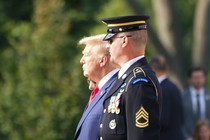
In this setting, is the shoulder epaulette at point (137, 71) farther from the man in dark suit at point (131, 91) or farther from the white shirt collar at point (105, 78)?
the white shirt collar at point (105, 78)

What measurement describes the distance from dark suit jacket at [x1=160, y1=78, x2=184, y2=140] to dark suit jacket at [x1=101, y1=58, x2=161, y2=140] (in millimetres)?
3655

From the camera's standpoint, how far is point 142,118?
18.5ft

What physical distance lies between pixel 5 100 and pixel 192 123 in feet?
8.01

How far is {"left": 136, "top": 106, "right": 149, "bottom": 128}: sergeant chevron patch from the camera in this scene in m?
5.64

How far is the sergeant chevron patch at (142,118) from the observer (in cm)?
564

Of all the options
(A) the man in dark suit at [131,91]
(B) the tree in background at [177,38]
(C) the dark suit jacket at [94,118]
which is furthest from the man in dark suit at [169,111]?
(B) the tree in background at [177,38]

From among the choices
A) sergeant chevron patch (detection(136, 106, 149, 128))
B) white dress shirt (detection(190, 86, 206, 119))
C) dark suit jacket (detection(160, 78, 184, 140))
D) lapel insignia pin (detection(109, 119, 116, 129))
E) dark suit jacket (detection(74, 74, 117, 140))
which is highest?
sergeant chevron patch (detection(136, 106, 149, 128))

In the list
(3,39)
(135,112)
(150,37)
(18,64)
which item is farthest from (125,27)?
(3,39)

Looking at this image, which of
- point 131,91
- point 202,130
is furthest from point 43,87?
point 131,91

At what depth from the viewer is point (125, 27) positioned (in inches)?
237

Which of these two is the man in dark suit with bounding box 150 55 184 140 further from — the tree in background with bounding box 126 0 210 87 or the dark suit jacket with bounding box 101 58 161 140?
the tree in background with bounding box 126 0 210 87

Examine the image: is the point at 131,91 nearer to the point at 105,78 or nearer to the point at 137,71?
the point at 137,71

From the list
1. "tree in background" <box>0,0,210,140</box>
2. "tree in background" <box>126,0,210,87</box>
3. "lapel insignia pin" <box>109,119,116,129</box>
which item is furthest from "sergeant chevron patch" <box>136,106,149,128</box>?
"tree in background" <box>126,0,210,87</box>

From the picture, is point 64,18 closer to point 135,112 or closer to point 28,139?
point 28,139
